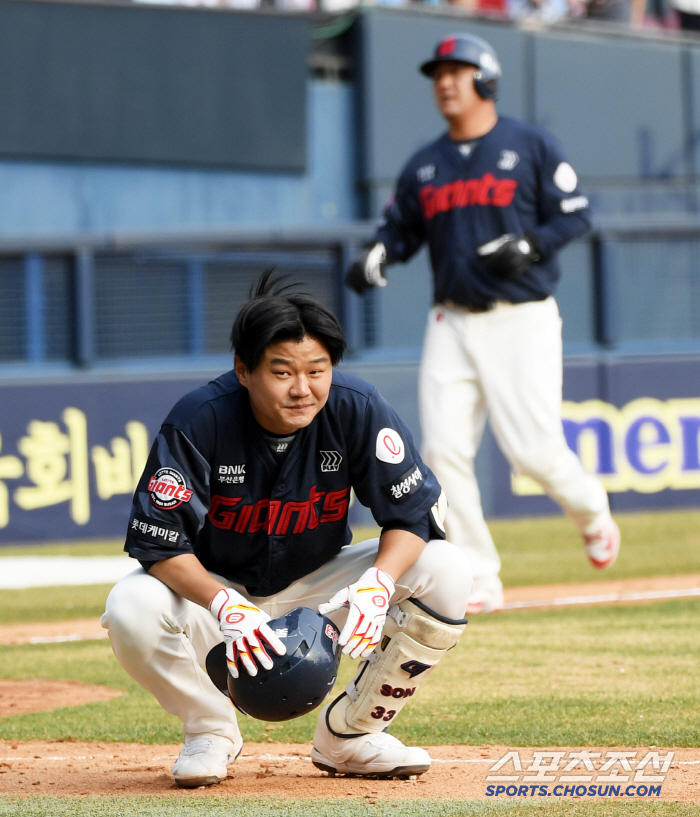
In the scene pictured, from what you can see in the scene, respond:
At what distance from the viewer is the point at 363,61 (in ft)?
48.7

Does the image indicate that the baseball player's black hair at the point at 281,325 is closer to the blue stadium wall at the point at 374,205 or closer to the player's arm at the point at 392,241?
the player's arm at the point at 392,241

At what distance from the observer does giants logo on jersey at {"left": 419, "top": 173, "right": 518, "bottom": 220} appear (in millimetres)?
6465

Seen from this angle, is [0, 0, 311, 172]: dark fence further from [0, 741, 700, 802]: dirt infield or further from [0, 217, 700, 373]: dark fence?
[0, 741, 700, 802]: dirt infield

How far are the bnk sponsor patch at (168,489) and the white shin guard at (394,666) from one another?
2.07 feet

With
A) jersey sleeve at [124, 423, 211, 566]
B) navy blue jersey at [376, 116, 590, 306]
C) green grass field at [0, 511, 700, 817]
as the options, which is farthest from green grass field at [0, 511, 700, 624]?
jersey sleeve at [124, 423, 211, 566]

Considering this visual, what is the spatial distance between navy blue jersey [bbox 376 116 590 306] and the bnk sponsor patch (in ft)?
10.8

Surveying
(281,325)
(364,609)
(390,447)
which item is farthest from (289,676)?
(281,325)

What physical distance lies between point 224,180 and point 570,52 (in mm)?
4439

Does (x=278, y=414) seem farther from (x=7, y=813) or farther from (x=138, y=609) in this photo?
(x=7, y=813)

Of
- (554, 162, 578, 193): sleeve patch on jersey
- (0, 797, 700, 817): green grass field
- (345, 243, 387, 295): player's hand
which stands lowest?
(0, 797, 700, 817): green grass field

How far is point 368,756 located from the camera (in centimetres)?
356

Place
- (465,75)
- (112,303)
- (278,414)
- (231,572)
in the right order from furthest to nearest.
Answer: (112,303), (465,75), (231,572), (278,414)

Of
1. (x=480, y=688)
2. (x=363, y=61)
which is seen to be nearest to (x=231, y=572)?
Answer: (x=480, y=688)

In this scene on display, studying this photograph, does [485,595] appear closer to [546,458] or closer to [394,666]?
[546,458]
